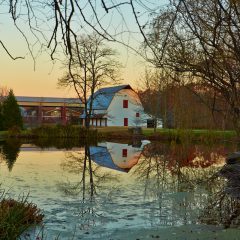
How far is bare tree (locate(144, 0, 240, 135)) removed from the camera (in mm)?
2303

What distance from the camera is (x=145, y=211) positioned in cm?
995

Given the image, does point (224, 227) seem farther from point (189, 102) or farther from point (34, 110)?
point (34, 110)

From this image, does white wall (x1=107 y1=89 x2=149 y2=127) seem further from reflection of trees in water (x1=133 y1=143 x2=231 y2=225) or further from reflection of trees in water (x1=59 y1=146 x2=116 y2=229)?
reflection of trees in water (x1=59 y1=146 x2=116 y2=229)

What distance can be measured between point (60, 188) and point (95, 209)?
324 cm

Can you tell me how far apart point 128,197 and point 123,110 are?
48.0 meters

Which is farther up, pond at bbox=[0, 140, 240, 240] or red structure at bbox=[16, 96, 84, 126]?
red structure at bbox=[16, 96, 84, 126]

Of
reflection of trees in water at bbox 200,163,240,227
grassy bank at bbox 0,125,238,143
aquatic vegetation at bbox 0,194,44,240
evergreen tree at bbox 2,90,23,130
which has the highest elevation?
evergreen tree at bbox 2,90,23,130

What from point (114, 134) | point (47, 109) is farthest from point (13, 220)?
point (47, 109)

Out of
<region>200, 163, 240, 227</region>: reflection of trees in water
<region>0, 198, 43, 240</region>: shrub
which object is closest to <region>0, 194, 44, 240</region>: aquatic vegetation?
<region>0, 198, 43, 240</region>: shrub

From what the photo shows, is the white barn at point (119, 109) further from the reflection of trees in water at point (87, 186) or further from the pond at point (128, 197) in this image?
the pond at point (128, 197)

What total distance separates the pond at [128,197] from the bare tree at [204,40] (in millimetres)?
2236

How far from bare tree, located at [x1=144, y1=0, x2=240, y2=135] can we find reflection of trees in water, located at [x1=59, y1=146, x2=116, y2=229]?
3.37 m

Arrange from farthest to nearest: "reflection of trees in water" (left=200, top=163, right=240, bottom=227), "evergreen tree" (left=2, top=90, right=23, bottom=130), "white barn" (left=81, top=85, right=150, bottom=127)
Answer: "white barn" (left=81, top=85, right=150, bottom=127)
"evergreen tree" (left=2, top=90, right=23, bottom=130)
"reflection of trees in water" (left=200, top=163, right=240, bottom=227)

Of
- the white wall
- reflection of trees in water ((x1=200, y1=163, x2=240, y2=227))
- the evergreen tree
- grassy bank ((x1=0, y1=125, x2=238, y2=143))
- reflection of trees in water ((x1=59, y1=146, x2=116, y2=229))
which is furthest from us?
the white wall
